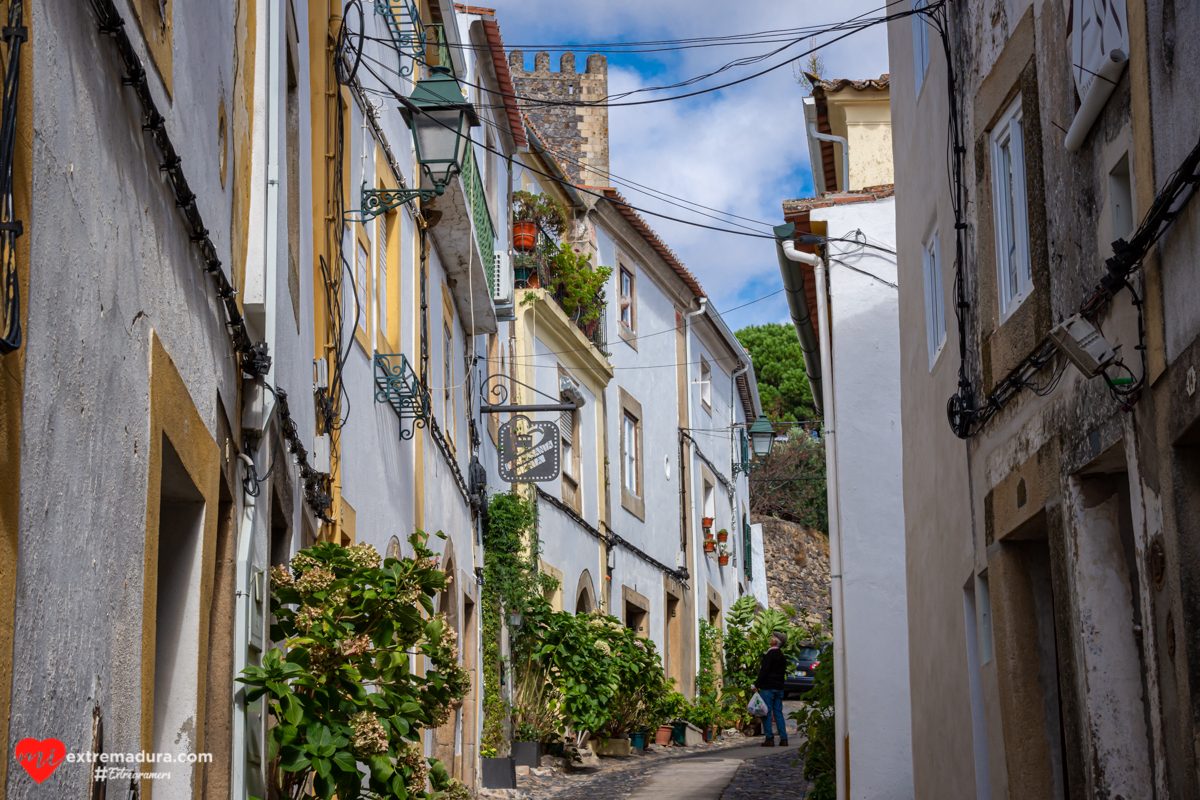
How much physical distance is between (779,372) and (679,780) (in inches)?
1403

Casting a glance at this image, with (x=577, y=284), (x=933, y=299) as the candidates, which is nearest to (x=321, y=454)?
(x=933, y=299)

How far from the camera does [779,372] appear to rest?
4878cm

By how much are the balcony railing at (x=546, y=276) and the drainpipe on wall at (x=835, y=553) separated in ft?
22.7

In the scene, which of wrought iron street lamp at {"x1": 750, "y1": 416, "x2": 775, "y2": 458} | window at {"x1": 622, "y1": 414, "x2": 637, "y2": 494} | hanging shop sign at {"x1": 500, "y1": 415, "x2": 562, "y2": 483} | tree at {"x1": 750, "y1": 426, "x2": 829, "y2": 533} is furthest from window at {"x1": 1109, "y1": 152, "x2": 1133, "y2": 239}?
tree at {"x1": 750, "y1": 426, "x2": 829, "y2": 533}

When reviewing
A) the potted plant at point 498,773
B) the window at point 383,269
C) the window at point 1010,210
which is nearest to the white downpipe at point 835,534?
the potted plant at point 498,773

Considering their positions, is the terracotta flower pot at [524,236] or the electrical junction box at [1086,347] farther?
the terracotta flower pot at [524,236]

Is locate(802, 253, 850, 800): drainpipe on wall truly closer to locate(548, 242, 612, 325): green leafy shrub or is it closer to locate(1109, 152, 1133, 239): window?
locate(1109, 152, 1133, 239): window

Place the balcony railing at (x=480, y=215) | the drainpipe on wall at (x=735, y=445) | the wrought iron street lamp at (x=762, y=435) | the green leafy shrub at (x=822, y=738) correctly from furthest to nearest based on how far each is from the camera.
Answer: the drainpipe on wall at (x=735, y=445)
the wrought iron street lamp at (x=762, y=435)
the balcony railing at (x=480, y=215)
the green leafy shrub at (x=822, y=738)

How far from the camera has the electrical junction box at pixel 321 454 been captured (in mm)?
8016

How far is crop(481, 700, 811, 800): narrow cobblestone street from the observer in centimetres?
1275

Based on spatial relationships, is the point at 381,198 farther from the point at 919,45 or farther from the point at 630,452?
the point at 630,452

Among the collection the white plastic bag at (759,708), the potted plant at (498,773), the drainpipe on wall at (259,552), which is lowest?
the potted plant at (498,773)

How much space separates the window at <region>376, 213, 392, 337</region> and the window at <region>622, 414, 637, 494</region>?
1227cm

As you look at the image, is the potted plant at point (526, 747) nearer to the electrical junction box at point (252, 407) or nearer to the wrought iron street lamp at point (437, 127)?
the wrought iron street lamp at point (437, 127)
